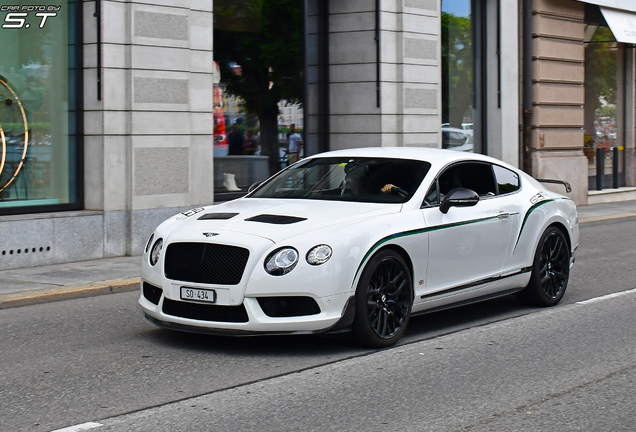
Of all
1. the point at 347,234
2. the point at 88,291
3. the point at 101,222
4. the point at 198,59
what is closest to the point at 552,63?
the point at 198,59

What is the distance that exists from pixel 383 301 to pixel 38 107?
24.9ft

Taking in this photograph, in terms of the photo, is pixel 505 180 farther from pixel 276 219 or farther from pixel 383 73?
pixel 383 73

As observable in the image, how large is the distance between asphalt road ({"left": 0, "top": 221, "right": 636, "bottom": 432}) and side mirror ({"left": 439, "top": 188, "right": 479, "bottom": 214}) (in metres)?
1.05

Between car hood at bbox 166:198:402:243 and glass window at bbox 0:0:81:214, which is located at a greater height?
glass window at bbox 0:0:81:214

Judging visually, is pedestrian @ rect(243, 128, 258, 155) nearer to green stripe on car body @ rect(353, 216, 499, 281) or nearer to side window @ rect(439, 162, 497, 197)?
side window @ rect(439, 162, 497, 197)

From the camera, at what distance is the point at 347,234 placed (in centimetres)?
664

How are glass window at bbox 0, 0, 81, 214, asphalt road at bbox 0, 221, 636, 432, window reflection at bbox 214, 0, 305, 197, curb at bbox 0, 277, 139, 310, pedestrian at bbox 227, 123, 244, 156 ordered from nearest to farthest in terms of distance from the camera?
→ 1. asphalt road at bbox 0, 221, 636, 432
2. curb at bbox 0, 277, 139, 310
3. glass window at bbox 0, 0, 81, 214
4. window reflection at bbox 214, 0, 305, 197
5. pedestrian at bbox 227, 123, 244, 156

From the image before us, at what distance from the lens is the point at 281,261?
6438 millimetres

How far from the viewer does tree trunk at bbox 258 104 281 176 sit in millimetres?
16188

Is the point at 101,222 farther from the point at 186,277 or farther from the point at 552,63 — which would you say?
the point at 552,63

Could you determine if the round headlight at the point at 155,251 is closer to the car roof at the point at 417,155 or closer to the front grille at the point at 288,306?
the front grille at the point at 288,306

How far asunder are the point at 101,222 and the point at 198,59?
2.98 metres

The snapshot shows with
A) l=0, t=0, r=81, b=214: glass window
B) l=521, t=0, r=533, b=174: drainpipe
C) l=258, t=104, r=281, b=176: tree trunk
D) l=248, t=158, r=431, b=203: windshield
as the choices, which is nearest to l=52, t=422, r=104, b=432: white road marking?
l=248, t=158, r=431, b=203: windshield

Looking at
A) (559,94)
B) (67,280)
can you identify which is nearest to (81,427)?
(67,280)
